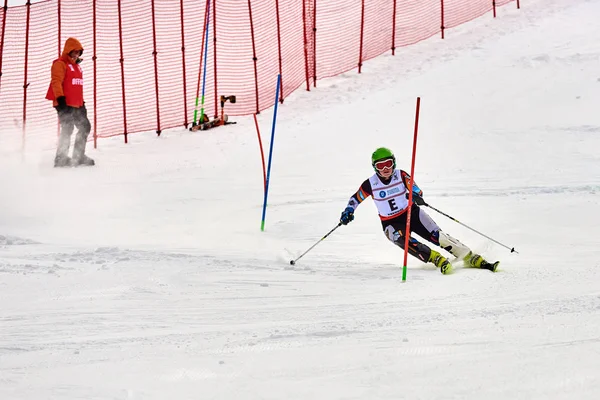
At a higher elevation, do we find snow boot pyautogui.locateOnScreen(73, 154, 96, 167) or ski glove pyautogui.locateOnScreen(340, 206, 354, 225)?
ski glove pyautogui.locateOnScreen(340, 206, 354, 225)

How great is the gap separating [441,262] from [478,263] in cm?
32

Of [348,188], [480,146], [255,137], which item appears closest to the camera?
[348,188]

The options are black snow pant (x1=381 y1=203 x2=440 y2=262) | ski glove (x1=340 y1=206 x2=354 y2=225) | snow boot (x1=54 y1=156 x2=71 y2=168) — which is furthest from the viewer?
snow boot (x1=54 y1=156 x2=71 y2=168)

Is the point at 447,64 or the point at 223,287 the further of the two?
the point at 447,64

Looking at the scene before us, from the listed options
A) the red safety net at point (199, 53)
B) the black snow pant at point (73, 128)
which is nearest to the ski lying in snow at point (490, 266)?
the black snow pant at point (73, 128)

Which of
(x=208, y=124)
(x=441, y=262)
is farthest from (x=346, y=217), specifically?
(x=208, y=124)

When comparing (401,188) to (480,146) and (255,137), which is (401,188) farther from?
(255,137)

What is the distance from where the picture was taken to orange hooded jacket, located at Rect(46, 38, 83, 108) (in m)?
12.4

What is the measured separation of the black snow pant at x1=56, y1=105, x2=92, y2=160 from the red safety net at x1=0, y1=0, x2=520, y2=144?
1218 millimetres

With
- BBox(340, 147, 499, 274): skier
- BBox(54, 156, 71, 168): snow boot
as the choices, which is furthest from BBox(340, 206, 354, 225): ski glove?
BBox(54, 156, 71, 168): snow boot

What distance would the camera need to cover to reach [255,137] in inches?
546

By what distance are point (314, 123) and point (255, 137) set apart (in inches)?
38.8

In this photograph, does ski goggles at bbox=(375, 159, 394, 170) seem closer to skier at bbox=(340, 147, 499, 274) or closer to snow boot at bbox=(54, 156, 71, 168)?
skier at bbox=(340, 147, 499, 274)

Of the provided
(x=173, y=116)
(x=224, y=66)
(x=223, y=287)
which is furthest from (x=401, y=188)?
(x=224, y=66)
